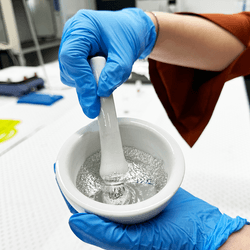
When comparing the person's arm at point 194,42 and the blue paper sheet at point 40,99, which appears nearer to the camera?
the person's arm at point 194,42

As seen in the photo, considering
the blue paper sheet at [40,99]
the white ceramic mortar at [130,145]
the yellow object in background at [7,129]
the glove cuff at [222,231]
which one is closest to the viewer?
the white ceramic mortar at [130,145]

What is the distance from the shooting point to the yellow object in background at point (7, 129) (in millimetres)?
1078

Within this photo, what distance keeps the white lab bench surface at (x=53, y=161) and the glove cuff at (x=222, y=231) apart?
13 cm

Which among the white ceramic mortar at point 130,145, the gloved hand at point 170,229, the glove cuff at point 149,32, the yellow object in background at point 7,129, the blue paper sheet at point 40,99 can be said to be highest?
the glove cuff at point 149,32

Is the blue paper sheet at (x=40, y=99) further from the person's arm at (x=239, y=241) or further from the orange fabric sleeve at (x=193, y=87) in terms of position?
the person's arm at (x=239, y=241)

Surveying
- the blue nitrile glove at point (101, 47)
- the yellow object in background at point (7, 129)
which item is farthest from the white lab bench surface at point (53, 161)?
the blue nitrile glove at point (101, 47)

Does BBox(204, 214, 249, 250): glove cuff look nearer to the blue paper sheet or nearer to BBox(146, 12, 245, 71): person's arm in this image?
BBox(146, 12, 245, 71): person's arm

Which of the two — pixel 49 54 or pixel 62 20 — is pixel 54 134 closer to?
pixel 49 54

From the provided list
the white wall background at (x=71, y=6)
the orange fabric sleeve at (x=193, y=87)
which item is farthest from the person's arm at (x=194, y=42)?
the white wall background at (x=71, y=6)

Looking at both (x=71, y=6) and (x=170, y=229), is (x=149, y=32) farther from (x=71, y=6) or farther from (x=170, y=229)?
(x=71, y=6)

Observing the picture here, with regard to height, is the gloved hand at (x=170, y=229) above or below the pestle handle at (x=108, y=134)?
below

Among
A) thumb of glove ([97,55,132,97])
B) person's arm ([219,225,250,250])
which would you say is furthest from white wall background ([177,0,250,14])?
person's arm ([219,225,250,250])

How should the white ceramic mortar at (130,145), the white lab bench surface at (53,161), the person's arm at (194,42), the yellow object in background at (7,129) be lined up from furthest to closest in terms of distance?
1. the yellow object in background at (7,129)
2. the person's arm at (194,42)
3. the white lab bench surface at (53,161)
4. the white ceramic mortar at (130,145)

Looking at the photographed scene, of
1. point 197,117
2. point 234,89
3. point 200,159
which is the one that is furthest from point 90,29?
point 234,89
